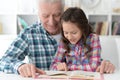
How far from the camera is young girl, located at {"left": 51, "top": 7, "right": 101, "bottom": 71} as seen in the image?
164 cm

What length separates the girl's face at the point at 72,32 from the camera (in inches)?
64.4

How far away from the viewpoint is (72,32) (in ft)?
Result: 5.41

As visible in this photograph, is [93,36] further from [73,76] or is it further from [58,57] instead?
[73,76]

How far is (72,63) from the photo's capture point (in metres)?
1.66

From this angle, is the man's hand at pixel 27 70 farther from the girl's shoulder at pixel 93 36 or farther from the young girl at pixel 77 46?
the girl's shoulder at pixel 93 36

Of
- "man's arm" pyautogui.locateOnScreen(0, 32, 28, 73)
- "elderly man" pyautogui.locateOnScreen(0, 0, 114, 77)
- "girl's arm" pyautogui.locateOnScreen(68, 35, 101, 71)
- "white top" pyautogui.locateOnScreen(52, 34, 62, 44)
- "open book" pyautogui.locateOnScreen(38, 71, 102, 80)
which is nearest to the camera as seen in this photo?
"open book" pyautogui.locateOnScreen(38, 71, 102, 80)

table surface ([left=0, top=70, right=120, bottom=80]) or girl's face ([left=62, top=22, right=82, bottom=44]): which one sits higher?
girl's face ([left=62, top=22, right=82, bottom=44])

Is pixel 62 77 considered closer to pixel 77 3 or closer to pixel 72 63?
pixel 72 63

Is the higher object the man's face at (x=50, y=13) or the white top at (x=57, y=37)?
the man's face at (x=50, y=13)

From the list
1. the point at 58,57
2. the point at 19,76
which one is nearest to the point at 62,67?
the point at 58,57

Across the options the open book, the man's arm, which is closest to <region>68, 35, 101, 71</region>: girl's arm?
the open book

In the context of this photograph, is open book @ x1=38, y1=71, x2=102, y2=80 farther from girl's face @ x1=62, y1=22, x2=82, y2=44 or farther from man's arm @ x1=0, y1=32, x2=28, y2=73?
girl's face @ x1=62, y1=22, x2=82, y2=44

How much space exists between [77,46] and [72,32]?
11cm

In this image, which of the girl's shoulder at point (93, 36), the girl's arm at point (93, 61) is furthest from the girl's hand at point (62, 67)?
the girl's shoulder at point (93, 36)
